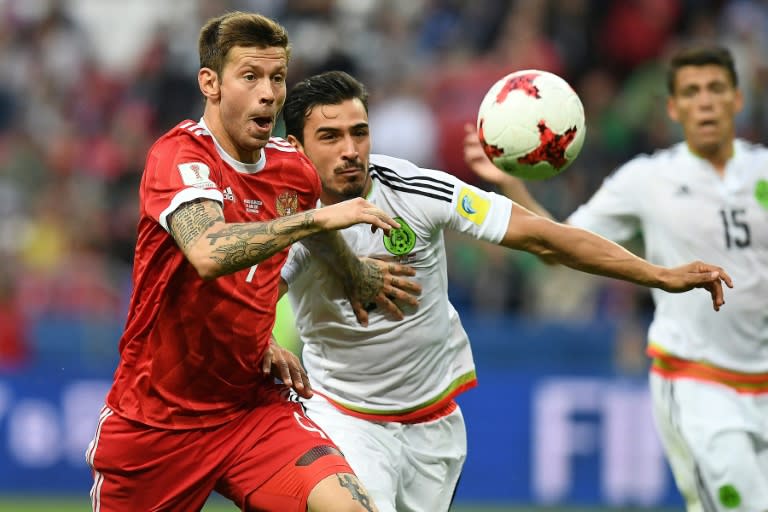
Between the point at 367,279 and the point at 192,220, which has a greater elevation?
the point at 192,220

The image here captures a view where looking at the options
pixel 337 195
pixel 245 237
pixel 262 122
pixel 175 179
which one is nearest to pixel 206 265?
pixel 245 237

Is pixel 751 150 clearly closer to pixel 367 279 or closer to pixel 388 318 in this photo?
pixel 388 318

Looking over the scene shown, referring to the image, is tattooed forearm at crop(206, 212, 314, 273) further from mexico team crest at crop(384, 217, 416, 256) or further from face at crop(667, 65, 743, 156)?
face at crop(667, 65, 743, 156)

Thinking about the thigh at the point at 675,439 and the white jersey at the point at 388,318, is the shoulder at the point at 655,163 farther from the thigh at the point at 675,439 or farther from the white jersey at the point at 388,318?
the white jersey at the point at 388,318

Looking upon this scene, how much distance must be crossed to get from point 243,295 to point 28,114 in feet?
32.8

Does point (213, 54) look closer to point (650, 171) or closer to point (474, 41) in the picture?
point (650, 171)

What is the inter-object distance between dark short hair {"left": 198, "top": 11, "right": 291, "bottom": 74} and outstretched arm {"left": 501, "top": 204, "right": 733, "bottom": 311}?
4.33ft

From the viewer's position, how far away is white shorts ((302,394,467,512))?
5.91 meters

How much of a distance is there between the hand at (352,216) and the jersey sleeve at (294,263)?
1.40 m

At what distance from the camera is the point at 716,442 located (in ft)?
22.3

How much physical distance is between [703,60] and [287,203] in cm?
301

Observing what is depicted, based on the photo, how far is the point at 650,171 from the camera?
7.36m

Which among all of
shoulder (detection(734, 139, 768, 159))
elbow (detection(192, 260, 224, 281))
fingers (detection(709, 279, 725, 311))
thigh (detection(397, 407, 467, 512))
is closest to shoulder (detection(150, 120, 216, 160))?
elbow (detection(192, 260, 224, 281))

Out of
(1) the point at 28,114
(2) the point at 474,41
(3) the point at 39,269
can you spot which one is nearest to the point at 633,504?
(2) the point at 474,41
